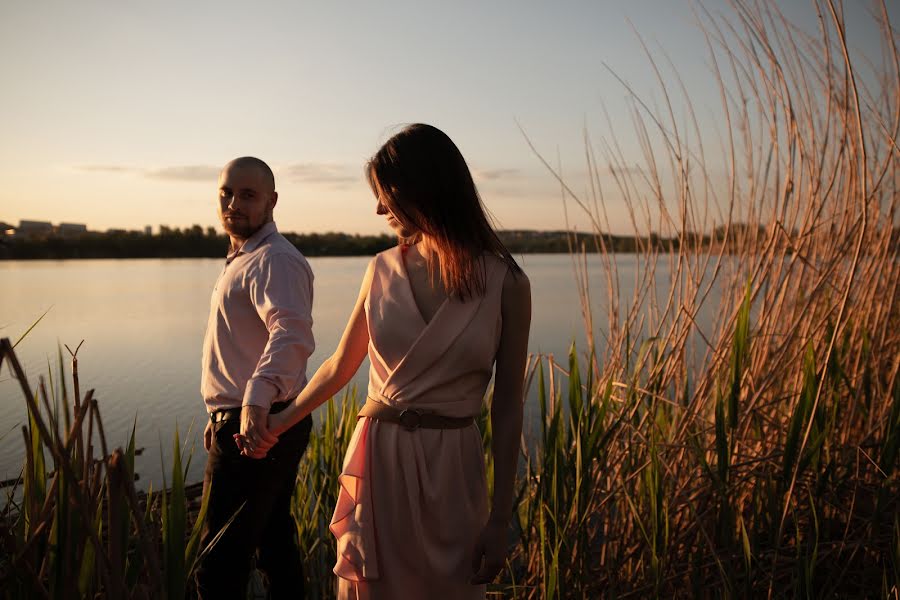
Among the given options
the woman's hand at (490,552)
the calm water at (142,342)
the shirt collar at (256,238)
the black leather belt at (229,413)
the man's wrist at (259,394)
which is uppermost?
the shirt collar at (256,238)

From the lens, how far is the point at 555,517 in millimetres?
1877

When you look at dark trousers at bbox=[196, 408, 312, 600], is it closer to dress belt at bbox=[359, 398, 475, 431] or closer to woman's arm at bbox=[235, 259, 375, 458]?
woman's arm at bbox=[235, 259, 375, 458]

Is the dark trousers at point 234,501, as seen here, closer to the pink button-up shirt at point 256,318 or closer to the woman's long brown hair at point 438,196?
the pink button-up shirt at point 256,318

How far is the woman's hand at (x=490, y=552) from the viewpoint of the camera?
128cm

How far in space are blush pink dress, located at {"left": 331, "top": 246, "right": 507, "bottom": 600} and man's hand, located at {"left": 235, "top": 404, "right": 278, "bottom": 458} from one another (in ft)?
1.04

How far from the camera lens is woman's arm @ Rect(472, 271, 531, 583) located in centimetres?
129

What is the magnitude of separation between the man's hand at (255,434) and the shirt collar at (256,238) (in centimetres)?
55

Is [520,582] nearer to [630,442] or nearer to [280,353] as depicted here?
[630,442]

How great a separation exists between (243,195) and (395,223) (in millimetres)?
851

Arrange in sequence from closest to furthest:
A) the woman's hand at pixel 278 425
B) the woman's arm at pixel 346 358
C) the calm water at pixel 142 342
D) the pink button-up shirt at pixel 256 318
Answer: the woman's arm at pixel 346 358 < the woman's hand at pixel 278 425 < the pink button-up shirt at pixel 256 318 < the calm water at pixel 142 342

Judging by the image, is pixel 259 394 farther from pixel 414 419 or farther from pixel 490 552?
pixel 490 552

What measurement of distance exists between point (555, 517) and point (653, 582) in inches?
17.6

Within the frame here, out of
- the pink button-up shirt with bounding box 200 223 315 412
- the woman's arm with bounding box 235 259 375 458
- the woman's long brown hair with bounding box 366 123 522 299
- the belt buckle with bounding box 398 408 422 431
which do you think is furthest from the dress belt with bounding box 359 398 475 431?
the pink button-up shirt with bounding box 200 223 315 412

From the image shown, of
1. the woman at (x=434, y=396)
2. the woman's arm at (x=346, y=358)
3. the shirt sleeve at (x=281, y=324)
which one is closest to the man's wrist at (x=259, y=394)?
the shirt sleeve at (x=281, y=324)
